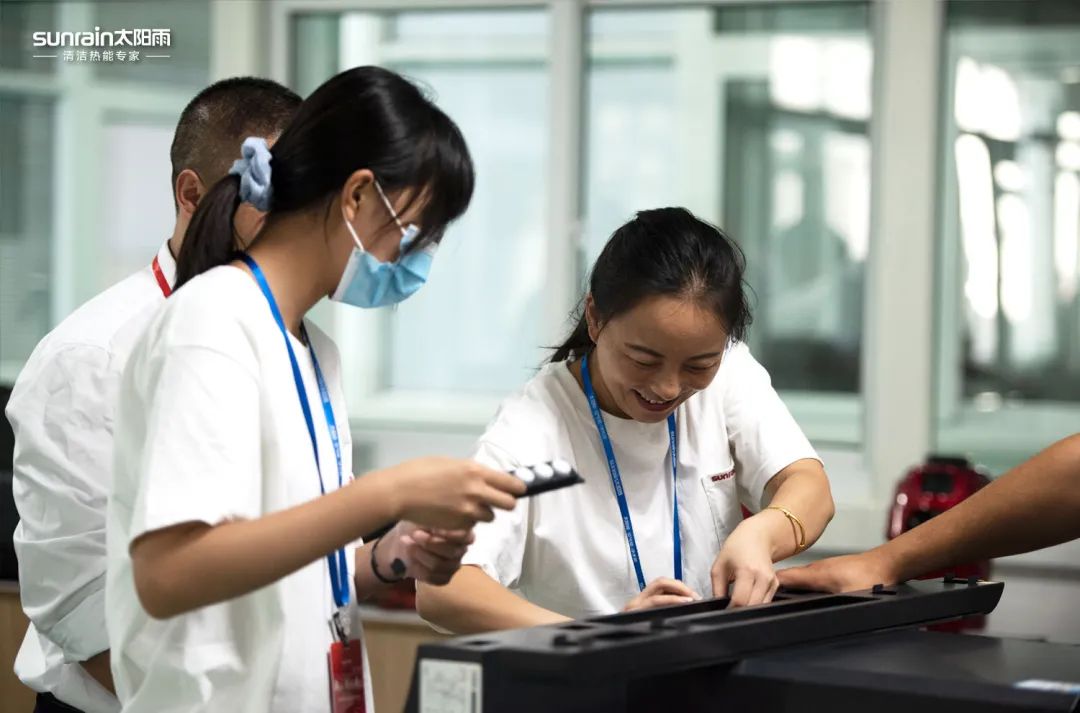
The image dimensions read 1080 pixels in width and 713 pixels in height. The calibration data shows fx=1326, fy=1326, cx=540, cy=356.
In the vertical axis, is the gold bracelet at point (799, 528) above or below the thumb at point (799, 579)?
above

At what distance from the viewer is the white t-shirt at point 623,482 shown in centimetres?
158

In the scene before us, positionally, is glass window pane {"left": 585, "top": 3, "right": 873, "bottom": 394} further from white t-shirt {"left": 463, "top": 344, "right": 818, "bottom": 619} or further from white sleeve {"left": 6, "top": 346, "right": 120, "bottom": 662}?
white sleeve {"left": 6, "top": 346, "right": 120, "bottom": 662}

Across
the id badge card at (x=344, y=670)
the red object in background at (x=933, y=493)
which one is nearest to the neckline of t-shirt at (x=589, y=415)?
the id badge card at (x=344, y=670)

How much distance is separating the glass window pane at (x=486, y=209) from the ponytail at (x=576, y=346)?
217 cm

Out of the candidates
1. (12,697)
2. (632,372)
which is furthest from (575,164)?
(632,372)

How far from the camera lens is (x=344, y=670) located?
49.4 inches

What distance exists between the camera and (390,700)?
3039 millimetres

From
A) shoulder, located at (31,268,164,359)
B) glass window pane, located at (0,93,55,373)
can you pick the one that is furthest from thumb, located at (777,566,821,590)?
glass window pane, located at (0,93,55,373)

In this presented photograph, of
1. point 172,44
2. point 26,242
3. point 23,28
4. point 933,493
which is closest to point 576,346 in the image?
point 933,493

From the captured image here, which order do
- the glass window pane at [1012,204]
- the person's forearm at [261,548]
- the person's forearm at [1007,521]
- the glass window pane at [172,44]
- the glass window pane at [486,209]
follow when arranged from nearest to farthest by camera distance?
1. the person's forearm at [261,548]
2. the person's forearm at [1007,521]
3. the glass window pane at [1012,204]
4. the glass window pane at [486,209]
5. the glass window pane at [172,44]

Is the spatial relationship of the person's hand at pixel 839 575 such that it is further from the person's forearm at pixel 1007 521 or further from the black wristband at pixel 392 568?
the black wristband at pixel 392 568

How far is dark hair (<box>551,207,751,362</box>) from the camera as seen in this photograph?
156cm

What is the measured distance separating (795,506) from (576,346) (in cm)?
34

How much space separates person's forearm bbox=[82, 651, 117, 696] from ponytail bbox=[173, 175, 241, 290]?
19.8 inches
